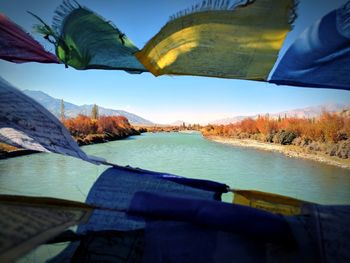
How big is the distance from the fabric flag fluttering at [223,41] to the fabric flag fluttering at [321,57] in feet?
0.39

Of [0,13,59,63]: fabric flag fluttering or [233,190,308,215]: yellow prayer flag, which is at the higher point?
[0,13,59,63]: fabric flag fluttering

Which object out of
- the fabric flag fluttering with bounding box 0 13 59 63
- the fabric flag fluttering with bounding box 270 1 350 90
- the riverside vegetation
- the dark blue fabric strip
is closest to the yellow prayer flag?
the dark blue fabric strip

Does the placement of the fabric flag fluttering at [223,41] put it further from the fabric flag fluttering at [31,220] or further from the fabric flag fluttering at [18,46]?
the fabric flag fluttering at [31,220]

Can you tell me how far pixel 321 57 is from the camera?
1.83 meters

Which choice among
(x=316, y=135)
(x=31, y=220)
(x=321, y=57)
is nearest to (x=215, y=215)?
(x=31, y=220)

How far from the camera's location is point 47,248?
2166 millimetres

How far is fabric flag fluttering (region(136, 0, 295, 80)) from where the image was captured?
166 centimetres

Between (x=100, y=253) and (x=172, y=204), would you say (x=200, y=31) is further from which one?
(x=100, y=253)

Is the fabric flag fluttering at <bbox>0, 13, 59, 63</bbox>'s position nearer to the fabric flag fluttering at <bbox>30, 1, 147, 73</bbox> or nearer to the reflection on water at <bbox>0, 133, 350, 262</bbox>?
the fabric flag fluttering at <bbox>30, 1, 147, 73</bbox>

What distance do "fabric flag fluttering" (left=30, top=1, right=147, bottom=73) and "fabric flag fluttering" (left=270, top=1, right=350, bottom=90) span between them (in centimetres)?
104

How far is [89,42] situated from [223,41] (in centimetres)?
94

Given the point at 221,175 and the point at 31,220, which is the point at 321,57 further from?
the point at 221,175

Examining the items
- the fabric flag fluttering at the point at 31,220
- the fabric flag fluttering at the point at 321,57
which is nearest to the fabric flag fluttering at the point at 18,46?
the fabric flag fluttering at the point at 31,220

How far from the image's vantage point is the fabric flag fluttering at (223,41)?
5.44 ft
